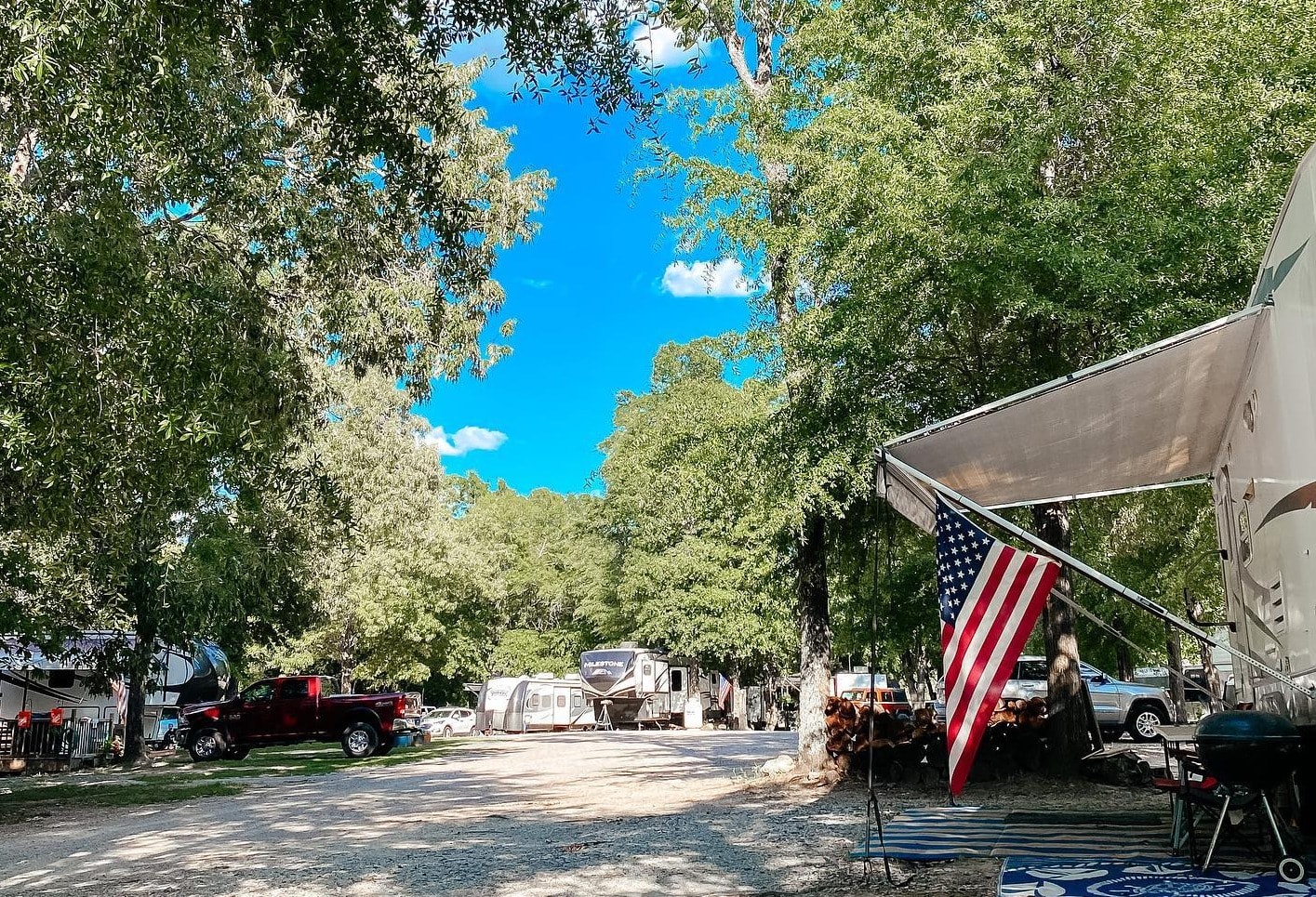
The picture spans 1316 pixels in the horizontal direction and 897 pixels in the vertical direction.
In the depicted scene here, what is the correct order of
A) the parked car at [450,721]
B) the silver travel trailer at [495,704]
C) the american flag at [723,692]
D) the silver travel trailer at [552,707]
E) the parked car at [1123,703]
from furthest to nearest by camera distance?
the american flag at [723,692] < the parked car at [450,721] < the silver travel trailer at [495,704] < the silver travel trailer at [552,707] < the parked car at [1123,703]

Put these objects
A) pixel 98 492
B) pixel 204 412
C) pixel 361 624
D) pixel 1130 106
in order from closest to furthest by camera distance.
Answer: pixel 204 412
pixel 98 492
pixel 1130 106
pixel 361 624

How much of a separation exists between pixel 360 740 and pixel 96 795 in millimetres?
8294

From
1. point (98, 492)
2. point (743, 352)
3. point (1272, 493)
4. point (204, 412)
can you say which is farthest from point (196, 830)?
point (1272, 493)

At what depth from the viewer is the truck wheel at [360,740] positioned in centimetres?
2330

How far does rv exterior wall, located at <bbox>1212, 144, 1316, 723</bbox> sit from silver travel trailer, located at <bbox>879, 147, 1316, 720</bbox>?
0.04 feet

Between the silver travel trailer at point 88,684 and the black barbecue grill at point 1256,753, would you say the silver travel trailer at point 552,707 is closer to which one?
the silver travel trailer at point 88,684

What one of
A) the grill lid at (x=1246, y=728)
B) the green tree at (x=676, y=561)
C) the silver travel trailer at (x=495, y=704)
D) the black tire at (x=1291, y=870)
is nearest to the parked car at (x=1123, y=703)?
the green tree at (x=676, y=561)

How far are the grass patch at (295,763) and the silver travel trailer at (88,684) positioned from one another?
2.05 meters

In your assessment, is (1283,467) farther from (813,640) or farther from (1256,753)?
(813,640)

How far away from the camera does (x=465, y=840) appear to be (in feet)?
31.7

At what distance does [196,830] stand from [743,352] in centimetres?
832

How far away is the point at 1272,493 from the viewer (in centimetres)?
546

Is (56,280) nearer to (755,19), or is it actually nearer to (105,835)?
(105,835)

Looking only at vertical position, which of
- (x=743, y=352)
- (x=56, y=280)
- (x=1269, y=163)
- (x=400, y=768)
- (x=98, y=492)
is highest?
(x=1269, y=163)
